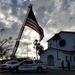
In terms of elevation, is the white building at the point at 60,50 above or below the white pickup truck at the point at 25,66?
above

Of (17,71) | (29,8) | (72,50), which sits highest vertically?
(29,8)

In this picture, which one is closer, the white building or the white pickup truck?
the white pickup truck

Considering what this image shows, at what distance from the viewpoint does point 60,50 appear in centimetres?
6494

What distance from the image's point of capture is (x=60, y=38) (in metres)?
70.7

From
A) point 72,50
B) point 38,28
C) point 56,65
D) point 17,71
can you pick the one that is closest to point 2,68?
point 17,71

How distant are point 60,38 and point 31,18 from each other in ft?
93.8

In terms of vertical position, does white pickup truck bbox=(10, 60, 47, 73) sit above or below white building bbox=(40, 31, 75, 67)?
below

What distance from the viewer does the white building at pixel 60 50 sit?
64812 mm

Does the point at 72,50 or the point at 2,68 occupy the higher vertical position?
the point at 72,50

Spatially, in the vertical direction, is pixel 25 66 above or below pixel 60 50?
below

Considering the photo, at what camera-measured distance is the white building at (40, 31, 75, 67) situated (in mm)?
64812

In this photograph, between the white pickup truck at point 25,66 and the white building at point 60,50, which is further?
the white building at point 60,50

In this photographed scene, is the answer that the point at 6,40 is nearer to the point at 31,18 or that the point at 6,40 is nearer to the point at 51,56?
the point at 51,56

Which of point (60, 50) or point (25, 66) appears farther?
point (60, 50)
